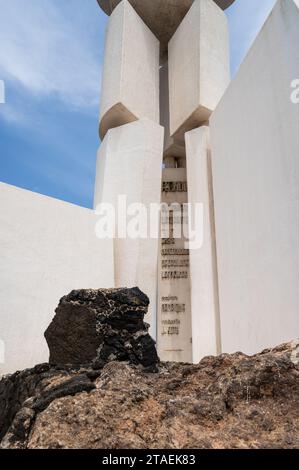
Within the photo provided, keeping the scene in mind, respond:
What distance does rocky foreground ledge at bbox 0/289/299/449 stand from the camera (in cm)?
169

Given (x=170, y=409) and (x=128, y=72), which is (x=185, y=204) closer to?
(x=128, y=72)

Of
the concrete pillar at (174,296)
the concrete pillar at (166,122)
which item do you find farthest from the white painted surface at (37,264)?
the concrete pillar at (166,122)

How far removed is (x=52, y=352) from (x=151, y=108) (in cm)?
703

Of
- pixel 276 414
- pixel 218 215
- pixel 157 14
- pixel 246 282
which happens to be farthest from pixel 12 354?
pixel 157 14

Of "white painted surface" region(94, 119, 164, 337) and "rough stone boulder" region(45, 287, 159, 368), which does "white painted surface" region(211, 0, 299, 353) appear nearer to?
"white painted surface" region(94, 119, 164, 337)

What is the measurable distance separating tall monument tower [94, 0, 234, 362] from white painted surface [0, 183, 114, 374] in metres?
0.91

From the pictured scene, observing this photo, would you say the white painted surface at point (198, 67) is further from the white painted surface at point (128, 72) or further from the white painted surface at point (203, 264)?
the white painted surface at point (203, 264)

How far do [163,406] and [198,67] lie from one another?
8288mm

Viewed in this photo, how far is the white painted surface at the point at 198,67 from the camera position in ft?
28.7

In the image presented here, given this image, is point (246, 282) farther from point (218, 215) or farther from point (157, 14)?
point (157, 14)

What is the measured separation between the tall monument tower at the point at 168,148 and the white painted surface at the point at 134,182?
0.02m

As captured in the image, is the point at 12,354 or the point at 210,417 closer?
the point at 210,417

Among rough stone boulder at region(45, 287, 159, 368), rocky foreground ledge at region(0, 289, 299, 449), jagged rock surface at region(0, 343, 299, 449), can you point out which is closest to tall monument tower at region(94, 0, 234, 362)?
rough stone boulder at region(45, 287, 159, 368)

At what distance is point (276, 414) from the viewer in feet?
6.10
